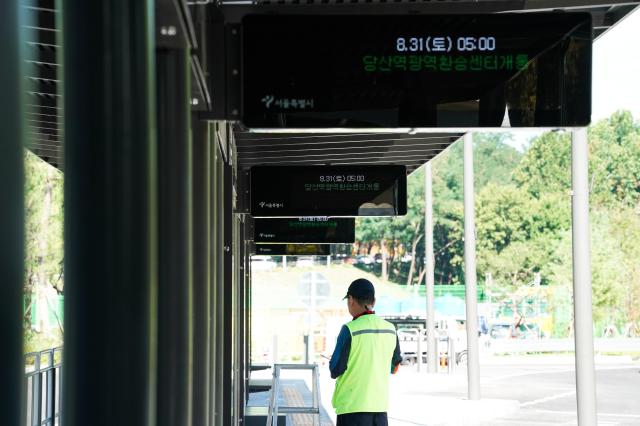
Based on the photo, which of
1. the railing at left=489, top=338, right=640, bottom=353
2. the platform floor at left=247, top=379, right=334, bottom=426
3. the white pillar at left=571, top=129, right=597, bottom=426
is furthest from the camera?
the railing at left=489, top=338, right=640, bottom=353

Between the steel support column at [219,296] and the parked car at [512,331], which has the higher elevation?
the steel support column at [219,296]

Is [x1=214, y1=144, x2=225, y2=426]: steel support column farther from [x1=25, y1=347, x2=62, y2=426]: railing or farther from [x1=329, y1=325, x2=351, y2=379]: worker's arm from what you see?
[x1=25, y1=347, x2=62, y2=426]: railing

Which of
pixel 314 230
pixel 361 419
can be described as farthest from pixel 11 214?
pixel 314 230

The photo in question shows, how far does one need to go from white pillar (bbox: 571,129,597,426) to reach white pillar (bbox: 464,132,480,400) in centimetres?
699

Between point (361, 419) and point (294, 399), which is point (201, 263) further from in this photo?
point (294, 399)

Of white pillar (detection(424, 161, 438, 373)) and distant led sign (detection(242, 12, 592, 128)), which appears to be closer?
distant led sign (detection(242, 12, 592, 128))

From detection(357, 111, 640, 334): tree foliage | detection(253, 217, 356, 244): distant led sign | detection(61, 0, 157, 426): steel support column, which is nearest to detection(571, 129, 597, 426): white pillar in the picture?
detection(253, 217, 356, 244): distant led sign

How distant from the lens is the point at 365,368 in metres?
6.61

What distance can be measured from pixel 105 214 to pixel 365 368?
4.59 m

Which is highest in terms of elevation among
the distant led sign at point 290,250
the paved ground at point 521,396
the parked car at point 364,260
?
the parked car at point 364,260

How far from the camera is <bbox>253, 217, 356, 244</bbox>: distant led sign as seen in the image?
1404 centimetres

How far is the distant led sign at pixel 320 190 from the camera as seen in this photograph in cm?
1034

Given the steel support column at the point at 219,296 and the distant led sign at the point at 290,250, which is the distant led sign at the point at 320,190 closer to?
the steel support column at the point at 219,296

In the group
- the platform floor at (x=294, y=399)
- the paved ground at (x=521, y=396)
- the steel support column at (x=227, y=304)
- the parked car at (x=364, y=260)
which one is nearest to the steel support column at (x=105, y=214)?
the steel support column at (x=227, y=304)
